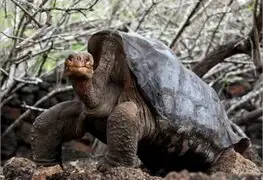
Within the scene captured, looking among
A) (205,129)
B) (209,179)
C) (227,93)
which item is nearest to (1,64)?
(205,129)

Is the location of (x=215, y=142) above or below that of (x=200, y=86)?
below

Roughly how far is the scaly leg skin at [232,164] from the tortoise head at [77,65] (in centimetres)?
99

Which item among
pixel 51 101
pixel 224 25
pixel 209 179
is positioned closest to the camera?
pixel 209 179

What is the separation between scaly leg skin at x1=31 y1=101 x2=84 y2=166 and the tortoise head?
0.38 meters

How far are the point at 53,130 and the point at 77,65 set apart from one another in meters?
0.52

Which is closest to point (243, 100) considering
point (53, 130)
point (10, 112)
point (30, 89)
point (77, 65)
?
point (30, 89)

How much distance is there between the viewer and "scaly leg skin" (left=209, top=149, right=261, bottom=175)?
9.36 ft

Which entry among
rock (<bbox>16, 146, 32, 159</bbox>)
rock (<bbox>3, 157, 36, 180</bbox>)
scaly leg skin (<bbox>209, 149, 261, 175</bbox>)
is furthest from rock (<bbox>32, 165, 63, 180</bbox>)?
rock (<bbox>16, 146, 32, 159</bbox>)

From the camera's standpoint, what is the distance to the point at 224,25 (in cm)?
531

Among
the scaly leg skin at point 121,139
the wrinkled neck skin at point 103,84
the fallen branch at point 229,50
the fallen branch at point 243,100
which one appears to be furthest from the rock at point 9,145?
the scaly leg skin at point 121,139

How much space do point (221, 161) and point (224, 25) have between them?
2624 millimetres

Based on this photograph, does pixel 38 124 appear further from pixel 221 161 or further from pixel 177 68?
pixel 221 161

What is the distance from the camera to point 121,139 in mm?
2246

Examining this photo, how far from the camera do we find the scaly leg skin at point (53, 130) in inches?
100
